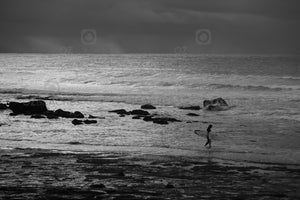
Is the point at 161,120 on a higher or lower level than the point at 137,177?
higher

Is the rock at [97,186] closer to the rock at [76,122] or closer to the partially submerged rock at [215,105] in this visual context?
the rock at [76,122]

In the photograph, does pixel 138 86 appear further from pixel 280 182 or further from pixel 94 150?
pixel 280 182

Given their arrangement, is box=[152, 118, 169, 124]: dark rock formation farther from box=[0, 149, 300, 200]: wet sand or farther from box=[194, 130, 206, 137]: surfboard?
box=[0, 149, 300, 200]: wet sand

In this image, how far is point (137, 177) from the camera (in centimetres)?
1889

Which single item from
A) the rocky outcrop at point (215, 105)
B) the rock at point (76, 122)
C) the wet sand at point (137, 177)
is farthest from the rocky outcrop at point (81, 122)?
the rocky outcrop at point (215, 105)

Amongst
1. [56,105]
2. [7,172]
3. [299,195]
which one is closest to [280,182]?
[299,195]

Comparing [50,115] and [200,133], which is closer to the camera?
[200,133]

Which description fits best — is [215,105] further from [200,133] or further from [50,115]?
[50,115]

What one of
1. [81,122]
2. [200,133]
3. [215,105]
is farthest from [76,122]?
[215,105]

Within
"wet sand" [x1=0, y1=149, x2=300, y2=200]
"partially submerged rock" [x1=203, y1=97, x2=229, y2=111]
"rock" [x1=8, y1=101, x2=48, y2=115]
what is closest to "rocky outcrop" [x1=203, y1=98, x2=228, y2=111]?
"partially submerged rock" [x1=203, y1=97, x2=229, y2=111]

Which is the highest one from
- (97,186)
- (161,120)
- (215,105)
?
(215,105)

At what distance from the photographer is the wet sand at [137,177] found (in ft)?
53.1

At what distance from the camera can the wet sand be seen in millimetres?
16188

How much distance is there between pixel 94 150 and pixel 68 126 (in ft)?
33.7
